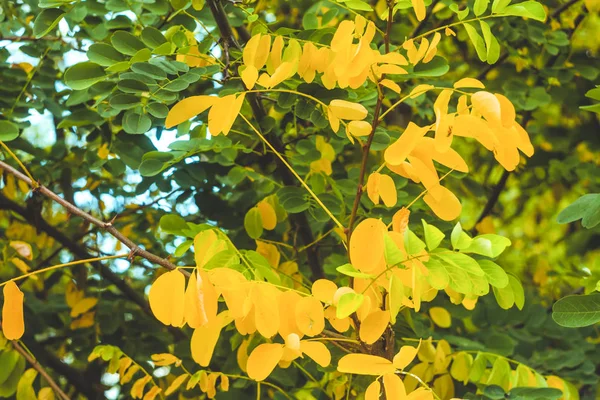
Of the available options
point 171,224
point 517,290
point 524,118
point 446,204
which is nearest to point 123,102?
point 171,224

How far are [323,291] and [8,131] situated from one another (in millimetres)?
697

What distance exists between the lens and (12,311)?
757 mm

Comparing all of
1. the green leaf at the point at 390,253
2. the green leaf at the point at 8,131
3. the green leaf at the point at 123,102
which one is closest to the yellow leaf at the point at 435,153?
the green leaf at the point at 390,253

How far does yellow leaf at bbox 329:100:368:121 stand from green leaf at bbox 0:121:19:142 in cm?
62

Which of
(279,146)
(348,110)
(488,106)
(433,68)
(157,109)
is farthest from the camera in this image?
(279,146)

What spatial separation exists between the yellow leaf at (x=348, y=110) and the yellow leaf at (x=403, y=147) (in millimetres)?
80

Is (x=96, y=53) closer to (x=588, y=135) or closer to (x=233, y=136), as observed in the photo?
(x=233, y=136)

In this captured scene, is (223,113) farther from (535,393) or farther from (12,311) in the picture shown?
(535,393)

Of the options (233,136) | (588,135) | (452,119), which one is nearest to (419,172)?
(452,119)

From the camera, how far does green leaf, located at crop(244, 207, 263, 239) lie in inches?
47.7

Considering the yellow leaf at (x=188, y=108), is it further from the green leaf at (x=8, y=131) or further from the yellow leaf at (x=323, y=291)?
the green leaf at (x=8, y=131)

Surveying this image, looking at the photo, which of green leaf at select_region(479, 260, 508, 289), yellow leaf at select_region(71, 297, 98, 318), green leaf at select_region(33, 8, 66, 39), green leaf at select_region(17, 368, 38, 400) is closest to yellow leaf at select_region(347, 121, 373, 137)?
green leaf at select_region(479, 260, 508, 289)

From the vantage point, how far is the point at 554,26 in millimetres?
1831

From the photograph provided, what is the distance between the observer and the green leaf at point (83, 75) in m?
1.08
